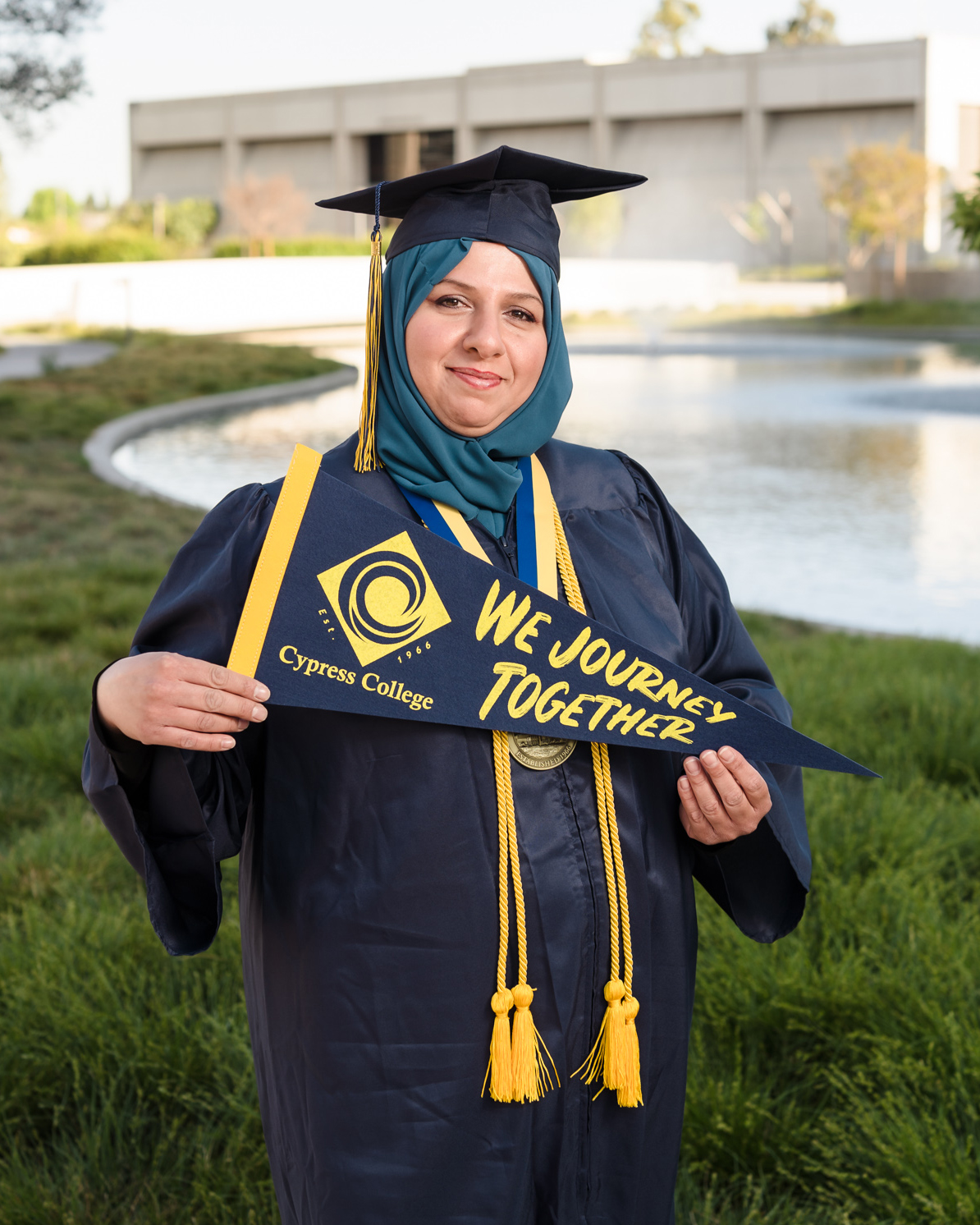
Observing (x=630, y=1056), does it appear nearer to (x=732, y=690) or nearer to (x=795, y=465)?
(x=732, y=690)

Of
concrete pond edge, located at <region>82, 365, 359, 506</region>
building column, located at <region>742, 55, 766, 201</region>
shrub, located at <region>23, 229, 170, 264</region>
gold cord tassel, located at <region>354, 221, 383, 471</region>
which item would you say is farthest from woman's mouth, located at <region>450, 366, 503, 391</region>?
building column, located at <region>742, 55, 766, 201</region>

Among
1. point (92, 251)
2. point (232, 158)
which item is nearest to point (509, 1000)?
point (92, 251)

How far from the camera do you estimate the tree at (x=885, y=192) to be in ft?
110

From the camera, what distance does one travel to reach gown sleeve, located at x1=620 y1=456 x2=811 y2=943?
5.22 feet

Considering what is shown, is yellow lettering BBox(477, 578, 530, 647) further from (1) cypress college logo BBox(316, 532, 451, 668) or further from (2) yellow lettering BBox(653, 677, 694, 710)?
(2) yellow lettering BBox(653, 677, 694, 710)

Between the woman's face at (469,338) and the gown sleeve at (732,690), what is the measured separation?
265 mm

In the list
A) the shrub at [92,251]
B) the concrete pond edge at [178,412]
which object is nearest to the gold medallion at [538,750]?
the concrete pond edge at [178,412]

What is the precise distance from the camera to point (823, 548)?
24.5ft

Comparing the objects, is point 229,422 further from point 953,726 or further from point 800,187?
point 800,187

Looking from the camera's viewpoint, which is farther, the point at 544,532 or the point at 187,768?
the point at 544,532

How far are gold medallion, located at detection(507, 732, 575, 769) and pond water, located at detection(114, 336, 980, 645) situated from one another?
177 inches

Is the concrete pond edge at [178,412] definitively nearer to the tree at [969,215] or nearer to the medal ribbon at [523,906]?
the tree at [969,215]

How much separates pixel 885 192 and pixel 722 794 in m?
35.7

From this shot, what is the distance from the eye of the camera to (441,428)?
4.91 ft
